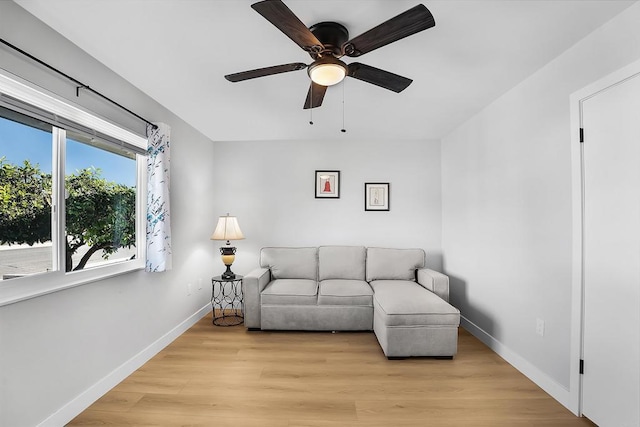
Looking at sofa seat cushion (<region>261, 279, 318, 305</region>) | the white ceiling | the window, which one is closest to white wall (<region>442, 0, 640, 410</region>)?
the white ceiling

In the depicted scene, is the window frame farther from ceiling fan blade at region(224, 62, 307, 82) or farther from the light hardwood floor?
ceiling fan blade at region(224, 62, 307, 82)

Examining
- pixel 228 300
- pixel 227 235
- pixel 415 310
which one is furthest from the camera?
pixel 228 300

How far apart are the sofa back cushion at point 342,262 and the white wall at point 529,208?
4.08 feet

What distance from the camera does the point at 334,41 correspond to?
5.66ft

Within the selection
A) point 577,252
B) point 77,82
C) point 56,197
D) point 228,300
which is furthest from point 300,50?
point 228,300

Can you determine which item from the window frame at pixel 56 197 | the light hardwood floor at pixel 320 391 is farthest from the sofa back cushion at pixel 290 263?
the window frame at pixel 56 197

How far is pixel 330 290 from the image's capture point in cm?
339

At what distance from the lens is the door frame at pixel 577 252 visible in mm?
1908

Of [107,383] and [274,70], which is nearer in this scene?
[274,70]

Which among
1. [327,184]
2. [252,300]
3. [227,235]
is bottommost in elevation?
[252,300]

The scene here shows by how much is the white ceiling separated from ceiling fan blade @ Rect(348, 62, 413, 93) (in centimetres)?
23

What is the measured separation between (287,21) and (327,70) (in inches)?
14.9

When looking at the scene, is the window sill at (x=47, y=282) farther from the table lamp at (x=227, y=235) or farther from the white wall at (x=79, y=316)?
the table lamp at (x=227, y=235)

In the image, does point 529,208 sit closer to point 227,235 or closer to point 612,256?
point 612,256
